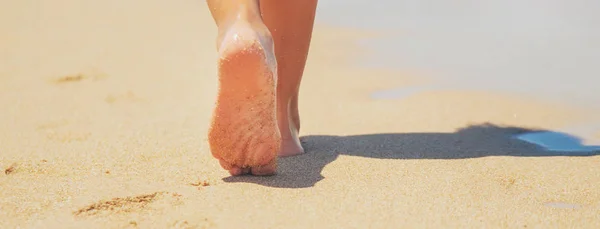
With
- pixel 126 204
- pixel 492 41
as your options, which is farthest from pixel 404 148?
pixel 492 41

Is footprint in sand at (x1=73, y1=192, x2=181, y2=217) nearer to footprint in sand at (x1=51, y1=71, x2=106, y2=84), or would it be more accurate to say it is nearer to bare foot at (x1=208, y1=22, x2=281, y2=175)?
bare foot at (x1=208, y1=22, x2=281, y2=175)

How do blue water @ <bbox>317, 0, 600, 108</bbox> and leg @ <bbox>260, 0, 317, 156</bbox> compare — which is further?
blue water @ <bbox>317, 0, 600, 108</bbox>

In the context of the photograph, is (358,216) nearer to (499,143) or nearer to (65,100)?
(499,143)

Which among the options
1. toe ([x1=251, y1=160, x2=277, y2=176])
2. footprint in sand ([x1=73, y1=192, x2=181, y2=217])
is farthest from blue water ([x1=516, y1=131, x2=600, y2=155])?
footprint in sand ([x1=73, y1=192, x2=181, y2=217])

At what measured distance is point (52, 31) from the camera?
167 inches

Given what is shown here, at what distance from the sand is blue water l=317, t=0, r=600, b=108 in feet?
0.54

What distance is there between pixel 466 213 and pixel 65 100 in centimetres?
185

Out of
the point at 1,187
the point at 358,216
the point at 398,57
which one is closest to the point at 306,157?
the point at 358,216

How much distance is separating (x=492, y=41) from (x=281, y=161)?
2167 millimetres

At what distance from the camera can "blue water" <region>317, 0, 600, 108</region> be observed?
324cm

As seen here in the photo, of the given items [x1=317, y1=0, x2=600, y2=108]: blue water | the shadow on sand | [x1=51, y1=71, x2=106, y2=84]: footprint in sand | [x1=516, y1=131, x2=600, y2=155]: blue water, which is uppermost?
[x1=317, y1=0, x2=600, y2=108]: blue water

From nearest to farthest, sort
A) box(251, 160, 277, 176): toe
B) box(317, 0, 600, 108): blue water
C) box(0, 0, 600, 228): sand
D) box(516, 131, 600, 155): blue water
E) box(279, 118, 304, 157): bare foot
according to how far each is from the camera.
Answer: box(0, 0, 600, 228): sand → box(251, 160, 277, 176): toe → box(279, 118, 304, 157): bare foot → box(516, 131, 600, 155): blue water → box(317, 0, 600, 108): blue water

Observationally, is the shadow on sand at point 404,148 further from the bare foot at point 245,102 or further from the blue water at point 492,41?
the blue water at point 492,41

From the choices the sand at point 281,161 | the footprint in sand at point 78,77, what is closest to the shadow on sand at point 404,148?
the sand at point 281,161
